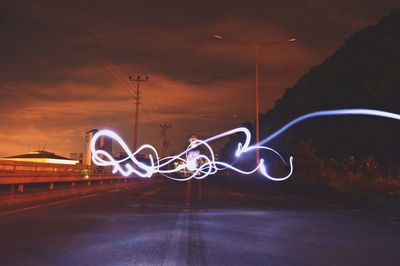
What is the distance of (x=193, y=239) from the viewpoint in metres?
12.4

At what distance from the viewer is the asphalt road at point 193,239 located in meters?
9.76

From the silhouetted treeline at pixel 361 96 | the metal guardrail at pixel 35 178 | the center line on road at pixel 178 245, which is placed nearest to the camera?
the center line on road at pixel 178 245

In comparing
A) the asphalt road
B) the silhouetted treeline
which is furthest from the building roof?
the asphalt road

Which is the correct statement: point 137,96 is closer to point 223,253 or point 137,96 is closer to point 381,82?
point 381,82

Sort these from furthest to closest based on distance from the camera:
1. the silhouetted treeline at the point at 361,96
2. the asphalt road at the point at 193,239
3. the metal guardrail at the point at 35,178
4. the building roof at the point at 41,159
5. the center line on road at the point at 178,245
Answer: the building roof at the point at 41,159, the silhouetted treeline at the point at 361,96, the metal guardrail at the point at 35,178, the asphalt road at the point at 193,239, the center line on road at the point at 178,245

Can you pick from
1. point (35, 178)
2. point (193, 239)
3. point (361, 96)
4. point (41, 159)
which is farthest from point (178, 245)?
point (41, 159)

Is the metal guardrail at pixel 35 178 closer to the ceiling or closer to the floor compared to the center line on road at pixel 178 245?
closer to the ceiling

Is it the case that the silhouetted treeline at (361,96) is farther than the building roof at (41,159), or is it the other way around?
the building roof at (41,159)

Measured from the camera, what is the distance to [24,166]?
36.0 m

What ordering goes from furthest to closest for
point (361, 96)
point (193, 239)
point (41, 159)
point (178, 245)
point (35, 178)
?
point (41, 159), point (361, 96), point (35, 178), point (193, 239), point (178, 245)

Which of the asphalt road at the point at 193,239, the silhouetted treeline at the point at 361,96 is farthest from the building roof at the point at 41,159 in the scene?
the asphalt road at the point at 193,239

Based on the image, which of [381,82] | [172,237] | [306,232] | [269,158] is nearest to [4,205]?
[172,237]

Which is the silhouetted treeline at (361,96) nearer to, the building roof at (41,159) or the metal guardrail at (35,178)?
the metal guardrail at (35,178)

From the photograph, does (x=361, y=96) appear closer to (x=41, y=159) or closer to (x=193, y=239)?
(x=193, y=239)
